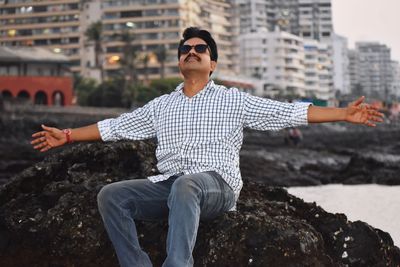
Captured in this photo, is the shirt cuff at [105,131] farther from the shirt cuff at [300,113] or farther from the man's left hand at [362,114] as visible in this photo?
the man's left hand at [362,114]

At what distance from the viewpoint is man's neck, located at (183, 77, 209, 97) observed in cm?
562

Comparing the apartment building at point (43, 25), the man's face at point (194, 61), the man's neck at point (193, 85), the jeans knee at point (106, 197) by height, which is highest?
the apartment building at point (43, 25)

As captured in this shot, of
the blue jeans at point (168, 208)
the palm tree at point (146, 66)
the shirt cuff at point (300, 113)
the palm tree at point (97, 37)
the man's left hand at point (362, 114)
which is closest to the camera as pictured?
the blue jeans at point (168, 208)

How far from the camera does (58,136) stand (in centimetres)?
571

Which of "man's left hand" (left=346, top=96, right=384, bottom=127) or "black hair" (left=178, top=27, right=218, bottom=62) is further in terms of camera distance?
"black hair" (left=178, top=27, right=218, bottom=62)

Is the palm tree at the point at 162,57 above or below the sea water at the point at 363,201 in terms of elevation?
above

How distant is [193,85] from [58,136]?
1.09 meters

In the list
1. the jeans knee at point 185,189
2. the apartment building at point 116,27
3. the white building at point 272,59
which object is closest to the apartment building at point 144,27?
the apartment building at point 116,27

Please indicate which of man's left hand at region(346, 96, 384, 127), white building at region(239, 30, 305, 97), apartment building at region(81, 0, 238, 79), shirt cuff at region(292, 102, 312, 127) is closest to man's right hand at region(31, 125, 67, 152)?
shirt cuff at region(292, 102, 312, 127)

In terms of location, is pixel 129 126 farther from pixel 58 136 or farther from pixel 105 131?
pixel 58 136

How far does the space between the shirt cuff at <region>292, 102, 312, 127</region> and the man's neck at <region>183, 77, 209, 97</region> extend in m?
0.73

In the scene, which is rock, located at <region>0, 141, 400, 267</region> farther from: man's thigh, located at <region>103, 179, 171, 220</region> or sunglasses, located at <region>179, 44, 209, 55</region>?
sunglasses, located at <region>179, 44, 209, 55</region>

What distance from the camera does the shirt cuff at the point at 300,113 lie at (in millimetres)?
5320

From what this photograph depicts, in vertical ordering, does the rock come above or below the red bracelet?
below
